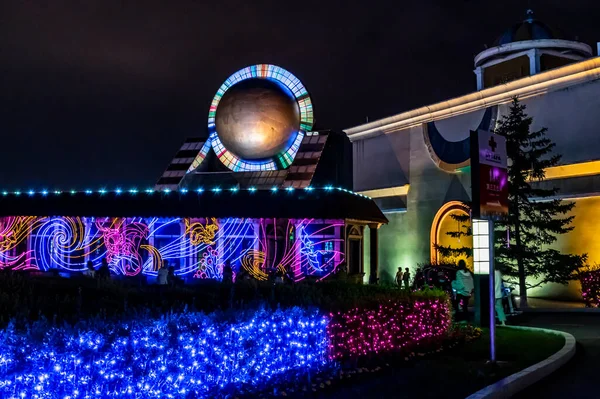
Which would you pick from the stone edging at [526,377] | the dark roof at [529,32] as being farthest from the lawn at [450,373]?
the dark roof at [529,32]

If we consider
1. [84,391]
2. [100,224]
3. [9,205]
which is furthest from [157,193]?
[84,391]

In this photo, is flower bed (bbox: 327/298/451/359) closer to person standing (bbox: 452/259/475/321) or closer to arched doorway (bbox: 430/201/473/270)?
person standing (bbox: 452/259/475/321)

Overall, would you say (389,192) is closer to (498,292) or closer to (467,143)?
(467,143)

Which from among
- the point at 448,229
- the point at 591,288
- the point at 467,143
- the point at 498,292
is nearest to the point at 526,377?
the point at 498,292

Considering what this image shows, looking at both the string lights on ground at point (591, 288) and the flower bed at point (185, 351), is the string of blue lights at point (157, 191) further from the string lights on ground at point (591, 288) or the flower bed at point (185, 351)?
the flower bed at point (185, 351)

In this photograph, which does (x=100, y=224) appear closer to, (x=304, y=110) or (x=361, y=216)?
(x=361, y=216)

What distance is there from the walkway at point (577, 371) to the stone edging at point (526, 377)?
0.31ft

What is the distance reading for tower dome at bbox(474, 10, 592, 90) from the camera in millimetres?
31312

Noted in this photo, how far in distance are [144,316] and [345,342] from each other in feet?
12.6

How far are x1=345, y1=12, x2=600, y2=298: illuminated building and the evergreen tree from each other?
99 cm

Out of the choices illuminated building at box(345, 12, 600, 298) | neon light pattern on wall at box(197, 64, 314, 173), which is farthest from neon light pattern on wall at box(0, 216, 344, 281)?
neon light pattern on wall at box(197, 64, 314, 173)

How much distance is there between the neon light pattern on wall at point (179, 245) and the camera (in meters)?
24.9

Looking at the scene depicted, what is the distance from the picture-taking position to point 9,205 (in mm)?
28609

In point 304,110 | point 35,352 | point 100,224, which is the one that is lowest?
point 35,352
